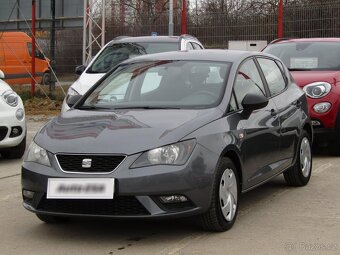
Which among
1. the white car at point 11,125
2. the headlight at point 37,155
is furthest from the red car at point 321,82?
the headlight at point 37,155

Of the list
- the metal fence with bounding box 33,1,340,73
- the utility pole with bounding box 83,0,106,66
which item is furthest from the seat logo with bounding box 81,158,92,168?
the utility pole with bounding box 83,0,106,66

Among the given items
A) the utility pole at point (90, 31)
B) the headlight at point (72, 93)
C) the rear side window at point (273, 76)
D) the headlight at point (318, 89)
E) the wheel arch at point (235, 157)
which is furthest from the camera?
the utility pole at point (90, 31)

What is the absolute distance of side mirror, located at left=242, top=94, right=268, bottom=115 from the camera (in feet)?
16.8

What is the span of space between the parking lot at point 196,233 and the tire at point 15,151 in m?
2.45

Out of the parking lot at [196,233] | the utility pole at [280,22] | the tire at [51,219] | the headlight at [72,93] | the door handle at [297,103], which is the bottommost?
the parking lot at [196,233]

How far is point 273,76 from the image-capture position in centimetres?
630

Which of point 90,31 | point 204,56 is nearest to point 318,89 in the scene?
point 204,56

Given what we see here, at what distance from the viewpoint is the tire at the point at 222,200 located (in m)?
4.53

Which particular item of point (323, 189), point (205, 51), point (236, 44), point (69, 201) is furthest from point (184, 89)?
point (236, 44)

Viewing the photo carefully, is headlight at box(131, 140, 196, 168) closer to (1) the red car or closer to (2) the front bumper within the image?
(2) the front bumper

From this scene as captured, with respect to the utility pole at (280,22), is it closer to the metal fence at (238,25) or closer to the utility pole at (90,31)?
the metal fence at (238,25)

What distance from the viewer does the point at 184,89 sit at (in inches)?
209

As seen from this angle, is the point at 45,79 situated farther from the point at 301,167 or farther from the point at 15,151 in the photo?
the point at 301,167

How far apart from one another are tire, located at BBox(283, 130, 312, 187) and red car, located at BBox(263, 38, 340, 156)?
167cm
